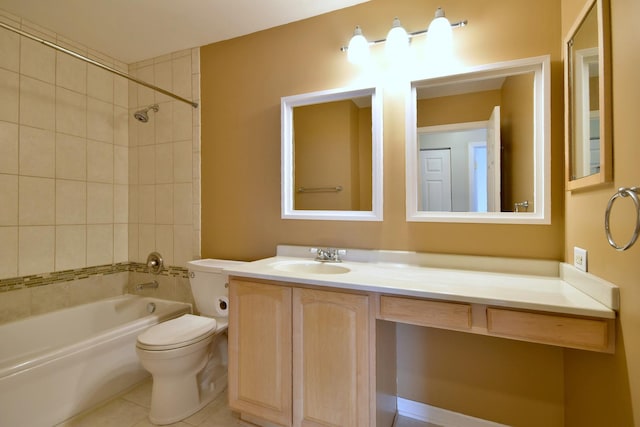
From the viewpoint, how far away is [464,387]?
153 centimetres

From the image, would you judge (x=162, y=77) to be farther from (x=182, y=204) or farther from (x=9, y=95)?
(x=182, y=204)

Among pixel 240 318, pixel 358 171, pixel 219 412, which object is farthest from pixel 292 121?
pixel 219 412

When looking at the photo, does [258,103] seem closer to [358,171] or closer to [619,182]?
[358,171]

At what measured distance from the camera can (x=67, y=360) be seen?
1.56 meters

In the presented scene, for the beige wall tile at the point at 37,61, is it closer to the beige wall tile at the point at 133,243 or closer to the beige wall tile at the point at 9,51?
the beige wall tile at the point at 9,51

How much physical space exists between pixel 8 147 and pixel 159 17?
1.27 m

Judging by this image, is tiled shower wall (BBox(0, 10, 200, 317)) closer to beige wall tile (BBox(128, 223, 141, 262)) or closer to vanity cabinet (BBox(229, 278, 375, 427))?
beige wall tile (BBox(128, 223, 141, 262))

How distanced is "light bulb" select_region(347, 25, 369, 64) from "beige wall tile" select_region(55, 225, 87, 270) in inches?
91.9

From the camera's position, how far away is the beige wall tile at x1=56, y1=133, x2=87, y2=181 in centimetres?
212

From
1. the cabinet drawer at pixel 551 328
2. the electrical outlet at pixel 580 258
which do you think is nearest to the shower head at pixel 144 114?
the cabinet drawer at pixel 551 328

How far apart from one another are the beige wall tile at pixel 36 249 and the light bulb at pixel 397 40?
256cm

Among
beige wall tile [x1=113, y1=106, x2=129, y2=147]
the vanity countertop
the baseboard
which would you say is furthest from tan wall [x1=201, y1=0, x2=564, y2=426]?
beige wall tile [x1=113, y1=106, x2=129, y2=147]

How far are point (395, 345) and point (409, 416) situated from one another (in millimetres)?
400

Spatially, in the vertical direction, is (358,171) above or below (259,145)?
below
